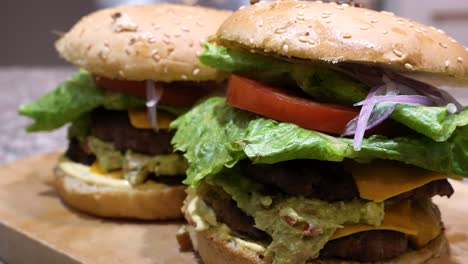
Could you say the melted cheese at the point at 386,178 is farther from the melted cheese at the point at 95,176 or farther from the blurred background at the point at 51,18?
the blurred background at the point at 51,18

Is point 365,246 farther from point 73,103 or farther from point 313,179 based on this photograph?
point 73,103

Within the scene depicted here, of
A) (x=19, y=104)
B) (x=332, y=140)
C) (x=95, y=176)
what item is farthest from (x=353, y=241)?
(x=19, y=104)

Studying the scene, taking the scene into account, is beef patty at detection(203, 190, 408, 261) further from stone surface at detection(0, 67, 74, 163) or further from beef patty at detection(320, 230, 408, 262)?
stone surface at detection(0, 67, 74, 163)

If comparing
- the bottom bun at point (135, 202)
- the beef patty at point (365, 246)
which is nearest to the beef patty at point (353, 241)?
the beef patty at point (365, 246)

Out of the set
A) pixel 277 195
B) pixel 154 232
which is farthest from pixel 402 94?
pixel 154 232

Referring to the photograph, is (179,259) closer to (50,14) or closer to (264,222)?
(264,222)

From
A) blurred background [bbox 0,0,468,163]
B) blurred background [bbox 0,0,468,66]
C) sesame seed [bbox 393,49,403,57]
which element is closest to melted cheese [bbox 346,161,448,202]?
sesame seed [bbox 393,49,403,57]
